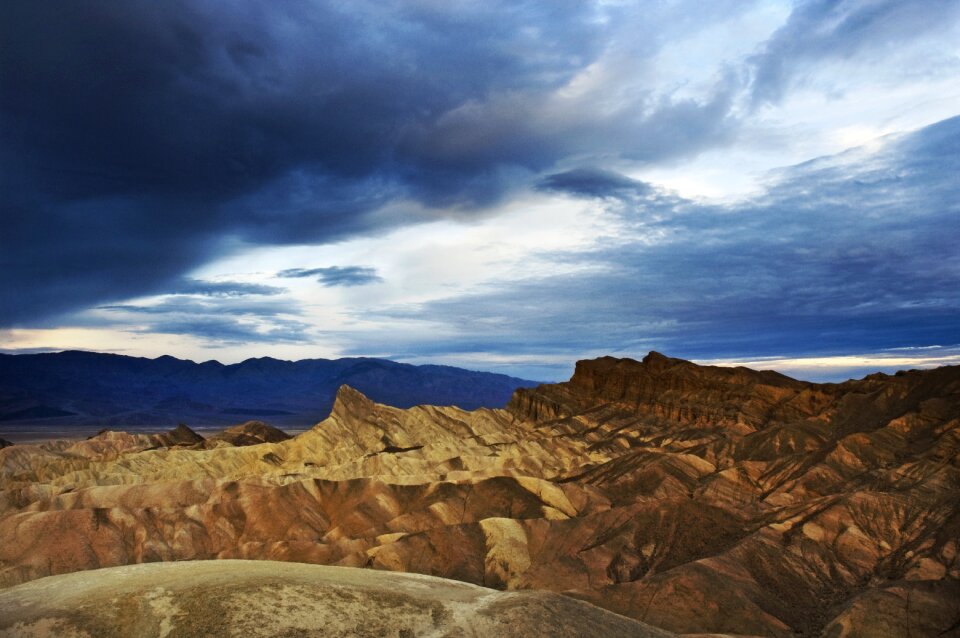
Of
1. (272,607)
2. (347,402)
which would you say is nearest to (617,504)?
(347,402)

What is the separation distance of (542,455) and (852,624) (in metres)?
64.5

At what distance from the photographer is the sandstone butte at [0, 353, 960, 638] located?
5769cm

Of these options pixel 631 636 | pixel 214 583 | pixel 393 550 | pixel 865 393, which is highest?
pixel 865 393

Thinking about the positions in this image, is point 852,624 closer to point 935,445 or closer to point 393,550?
point 393,550

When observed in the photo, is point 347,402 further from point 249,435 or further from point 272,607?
point 272,607

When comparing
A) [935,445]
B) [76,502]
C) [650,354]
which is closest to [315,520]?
[76,502]

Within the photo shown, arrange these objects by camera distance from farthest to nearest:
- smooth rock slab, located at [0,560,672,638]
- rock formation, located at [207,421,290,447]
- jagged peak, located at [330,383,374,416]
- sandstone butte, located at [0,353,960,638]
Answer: rock formation, located at [207,421,290,447] < jagged peak, located at [330,383,374,416] < sandstone butte, located at [0,353,960,638] < smooth rock slab, located at [0,560,672,638]

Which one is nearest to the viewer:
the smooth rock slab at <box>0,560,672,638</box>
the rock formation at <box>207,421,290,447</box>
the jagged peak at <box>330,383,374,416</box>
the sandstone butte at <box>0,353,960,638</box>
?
the smooth rock slab at <box>0,560,672,638</box>

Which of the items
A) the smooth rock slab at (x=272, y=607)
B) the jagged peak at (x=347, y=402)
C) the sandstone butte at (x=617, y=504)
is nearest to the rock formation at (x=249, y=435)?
the jagged peak at (x=347, y=402)

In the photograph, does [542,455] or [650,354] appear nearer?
[542,455]

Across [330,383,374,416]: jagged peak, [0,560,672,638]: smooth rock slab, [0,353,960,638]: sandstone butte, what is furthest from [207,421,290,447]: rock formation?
[0,560,672,638]: smooth rock slab

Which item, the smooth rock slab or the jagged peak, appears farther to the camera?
the jagged peak

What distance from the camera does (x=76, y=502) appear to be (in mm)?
84875

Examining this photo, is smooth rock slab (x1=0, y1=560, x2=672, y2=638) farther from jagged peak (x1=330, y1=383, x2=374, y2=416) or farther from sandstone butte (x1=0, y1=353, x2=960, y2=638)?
jagged peak (x1=330, y1=383, x2=374, y2=416)
